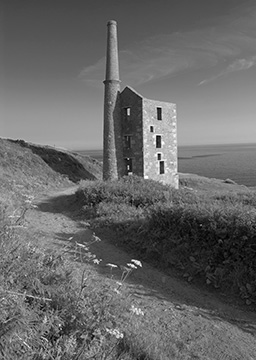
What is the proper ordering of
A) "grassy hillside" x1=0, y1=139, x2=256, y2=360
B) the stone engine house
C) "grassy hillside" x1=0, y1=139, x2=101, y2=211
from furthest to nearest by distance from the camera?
the stone engine house
"grassy hillside" x1=0, y1=139, x2=101, y2=211
"grassy hillside" x1=0, y1=139, x2=256, y2=360

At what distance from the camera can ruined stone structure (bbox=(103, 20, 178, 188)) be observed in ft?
80.8

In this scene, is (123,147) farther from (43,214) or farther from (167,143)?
(43,214)

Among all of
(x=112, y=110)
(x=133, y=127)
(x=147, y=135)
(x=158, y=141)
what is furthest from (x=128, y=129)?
(x=158, y=141)

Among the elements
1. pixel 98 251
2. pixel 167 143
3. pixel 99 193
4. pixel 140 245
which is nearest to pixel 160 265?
pixel 140 245

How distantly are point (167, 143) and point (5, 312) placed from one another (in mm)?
25473

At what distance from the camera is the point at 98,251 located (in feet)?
28.5

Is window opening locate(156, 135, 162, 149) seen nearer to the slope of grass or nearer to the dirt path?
the slope of grass

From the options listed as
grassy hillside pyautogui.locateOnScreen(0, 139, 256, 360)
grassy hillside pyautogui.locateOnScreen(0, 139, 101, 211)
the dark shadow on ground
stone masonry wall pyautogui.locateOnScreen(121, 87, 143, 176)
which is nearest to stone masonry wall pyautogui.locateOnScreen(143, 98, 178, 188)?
stone masonry wall pyautogui.locateOnScreen(121, 87, 143, 176)

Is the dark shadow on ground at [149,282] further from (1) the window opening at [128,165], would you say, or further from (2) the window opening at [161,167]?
(2) the window opening at [161,167]

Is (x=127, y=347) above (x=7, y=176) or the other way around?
the other way around

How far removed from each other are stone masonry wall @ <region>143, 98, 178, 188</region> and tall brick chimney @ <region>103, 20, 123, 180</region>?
9.14ft

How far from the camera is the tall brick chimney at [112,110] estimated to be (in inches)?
974

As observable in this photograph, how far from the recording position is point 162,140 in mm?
26656

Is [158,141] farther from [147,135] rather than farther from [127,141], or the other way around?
[127,141]
